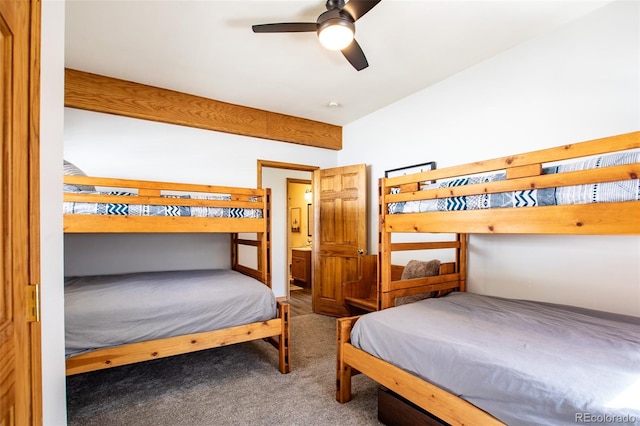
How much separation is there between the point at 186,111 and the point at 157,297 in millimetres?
2263

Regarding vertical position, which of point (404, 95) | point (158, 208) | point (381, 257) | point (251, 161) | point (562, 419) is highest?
point (404, 95)

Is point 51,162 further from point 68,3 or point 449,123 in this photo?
point 449,123

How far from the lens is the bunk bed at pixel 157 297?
76.0 inches

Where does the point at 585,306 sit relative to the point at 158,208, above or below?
below

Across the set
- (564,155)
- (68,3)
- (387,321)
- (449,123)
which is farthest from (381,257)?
(68,3)

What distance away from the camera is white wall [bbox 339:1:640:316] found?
204cm

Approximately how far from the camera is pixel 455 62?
285cm

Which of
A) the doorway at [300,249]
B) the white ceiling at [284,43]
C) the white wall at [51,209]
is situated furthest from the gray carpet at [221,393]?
the white ceiling at [284,43]

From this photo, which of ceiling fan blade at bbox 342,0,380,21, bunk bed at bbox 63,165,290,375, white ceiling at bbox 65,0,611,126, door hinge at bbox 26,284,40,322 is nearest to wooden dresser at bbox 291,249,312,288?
bunk bed at bbox 63,165,290,375

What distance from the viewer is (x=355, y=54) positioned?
2.30 m

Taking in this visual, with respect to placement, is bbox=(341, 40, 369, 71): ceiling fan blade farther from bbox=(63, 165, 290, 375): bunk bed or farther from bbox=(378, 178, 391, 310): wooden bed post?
bbox=(63, 165, 290, 375): bunk bed

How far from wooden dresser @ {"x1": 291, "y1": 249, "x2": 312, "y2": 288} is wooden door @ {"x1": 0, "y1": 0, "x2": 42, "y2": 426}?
17.2 ft

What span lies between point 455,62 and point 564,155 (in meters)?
1.84

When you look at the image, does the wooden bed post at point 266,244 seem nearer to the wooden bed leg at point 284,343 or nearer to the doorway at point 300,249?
the wooden bed leg at point 284,343
